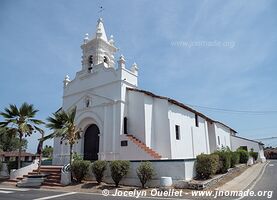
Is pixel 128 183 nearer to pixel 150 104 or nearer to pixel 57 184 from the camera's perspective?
pixel 57 184

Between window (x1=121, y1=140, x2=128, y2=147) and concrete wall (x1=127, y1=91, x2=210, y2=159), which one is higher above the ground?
concrete wall (x1=127, y1=91, x2=210, y2=159)

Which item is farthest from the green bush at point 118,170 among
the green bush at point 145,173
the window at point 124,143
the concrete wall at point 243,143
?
the concrete wall at point 243,143

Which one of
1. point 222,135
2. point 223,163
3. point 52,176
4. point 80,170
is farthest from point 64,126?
point 222,135

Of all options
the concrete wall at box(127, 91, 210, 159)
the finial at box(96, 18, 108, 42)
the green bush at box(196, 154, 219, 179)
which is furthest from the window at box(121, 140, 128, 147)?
the finial at box(96, 18, 108, 42)

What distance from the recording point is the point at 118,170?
1452 centimetres

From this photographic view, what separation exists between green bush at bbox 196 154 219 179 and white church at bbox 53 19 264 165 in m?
3.66

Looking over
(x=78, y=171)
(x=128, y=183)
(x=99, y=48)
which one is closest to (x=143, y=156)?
(x=128, y=183)

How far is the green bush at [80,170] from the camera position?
16.0m

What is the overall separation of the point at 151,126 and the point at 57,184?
27.3ft

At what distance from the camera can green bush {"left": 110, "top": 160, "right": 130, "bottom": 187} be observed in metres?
14.5

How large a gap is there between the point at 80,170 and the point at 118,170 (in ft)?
10.1

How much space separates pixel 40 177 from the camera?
16875 millimetres

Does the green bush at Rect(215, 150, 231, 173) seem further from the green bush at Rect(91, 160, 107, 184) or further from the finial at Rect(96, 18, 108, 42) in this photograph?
the finial at Rect(96, 18, 108, 42)

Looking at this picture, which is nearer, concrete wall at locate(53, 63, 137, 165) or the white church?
the white church
